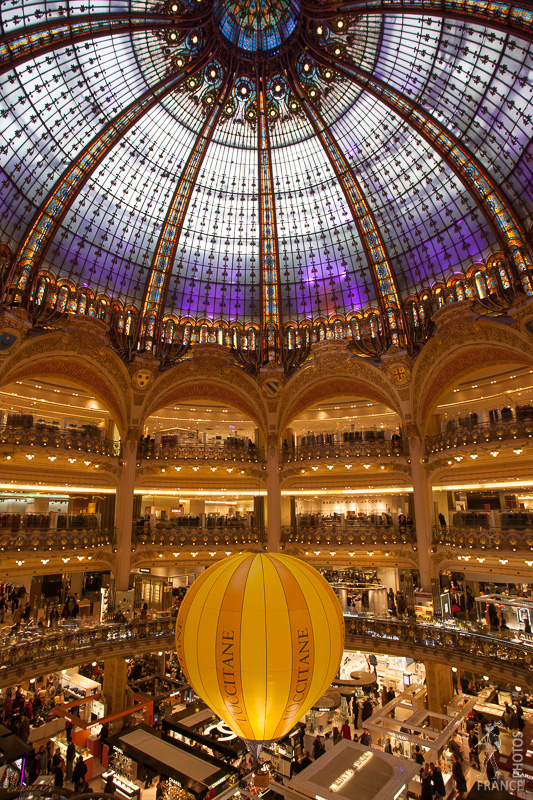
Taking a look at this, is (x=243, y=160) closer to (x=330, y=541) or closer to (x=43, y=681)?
(x=330, y=541)

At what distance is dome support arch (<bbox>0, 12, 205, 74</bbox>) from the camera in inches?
865

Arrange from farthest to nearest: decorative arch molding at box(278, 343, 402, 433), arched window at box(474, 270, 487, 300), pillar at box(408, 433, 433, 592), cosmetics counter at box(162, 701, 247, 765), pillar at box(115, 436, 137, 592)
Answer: decorative arch molding at box(278, 343, 402, 433), pillar at box(115, 436, 137, 592), pillar at box(408, 433, 433, 592), arched window at box(474, 270, 487, 300), cosmetics counter at box(162, 701, 247, 765)

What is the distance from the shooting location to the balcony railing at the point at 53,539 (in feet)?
85.5

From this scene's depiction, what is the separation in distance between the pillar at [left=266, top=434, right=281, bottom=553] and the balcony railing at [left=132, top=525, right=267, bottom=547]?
1.38 metres

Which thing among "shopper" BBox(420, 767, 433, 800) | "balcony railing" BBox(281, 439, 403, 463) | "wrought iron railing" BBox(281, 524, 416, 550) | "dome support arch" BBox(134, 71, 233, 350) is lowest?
"shopper" BBox(420, 767, 433, 800)

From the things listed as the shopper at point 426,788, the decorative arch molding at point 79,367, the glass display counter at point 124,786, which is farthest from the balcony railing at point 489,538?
the decorative arch molding at point 79,367

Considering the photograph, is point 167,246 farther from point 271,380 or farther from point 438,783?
point 438,783

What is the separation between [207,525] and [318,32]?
97.8 ft

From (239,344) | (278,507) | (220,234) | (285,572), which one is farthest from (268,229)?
(285,572)

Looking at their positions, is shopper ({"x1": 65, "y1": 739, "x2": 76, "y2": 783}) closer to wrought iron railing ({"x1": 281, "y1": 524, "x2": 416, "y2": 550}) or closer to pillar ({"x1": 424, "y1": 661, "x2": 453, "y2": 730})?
wrought iron railing ({"x1": 281, "y1": 524, "x2": 416, "y2": 550})

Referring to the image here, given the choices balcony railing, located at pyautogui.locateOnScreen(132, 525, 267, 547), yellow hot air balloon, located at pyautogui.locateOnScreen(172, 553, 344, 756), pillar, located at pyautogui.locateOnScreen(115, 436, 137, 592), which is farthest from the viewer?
balcony railing, located at pyautogui.locateOnScreen(132, 525, 267, 547)

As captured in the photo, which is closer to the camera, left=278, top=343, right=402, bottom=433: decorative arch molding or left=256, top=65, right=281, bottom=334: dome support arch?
left=256, top=65, right=281, bottom=334: dome support arch

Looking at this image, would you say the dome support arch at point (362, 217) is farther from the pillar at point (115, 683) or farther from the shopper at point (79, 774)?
the shopper at point (79, 774)

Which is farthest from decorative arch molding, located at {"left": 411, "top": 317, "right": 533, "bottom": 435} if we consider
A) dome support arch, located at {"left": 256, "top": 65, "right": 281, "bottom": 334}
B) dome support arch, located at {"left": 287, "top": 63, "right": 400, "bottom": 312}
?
dome support arch, located at {"left": 256, "top": 65, "right": 281, "bottom": 334}
